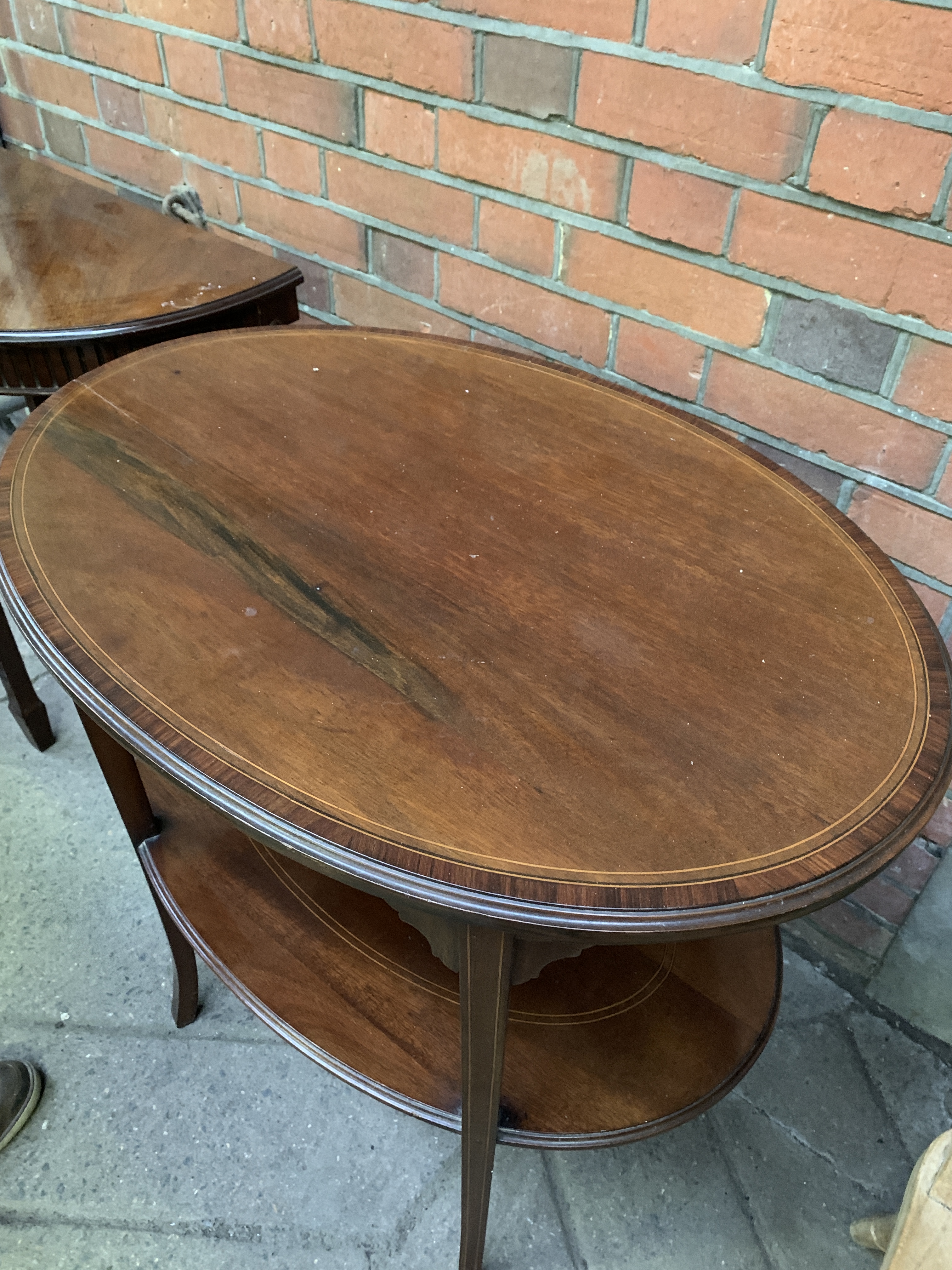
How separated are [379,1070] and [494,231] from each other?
1.28 metres

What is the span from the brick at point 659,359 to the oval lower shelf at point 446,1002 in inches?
32.1

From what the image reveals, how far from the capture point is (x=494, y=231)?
4.89 feet

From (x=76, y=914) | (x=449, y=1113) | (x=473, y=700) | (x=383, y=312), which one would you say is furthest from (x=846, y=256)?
(x=76, y=914)

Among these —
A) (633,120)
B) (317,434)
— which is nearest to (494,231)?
(633,120)

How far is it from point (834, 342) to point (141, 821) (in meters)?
1.14

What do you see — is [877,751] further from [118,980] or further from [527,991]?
[118,980]

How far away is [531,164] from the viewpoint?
1383mm

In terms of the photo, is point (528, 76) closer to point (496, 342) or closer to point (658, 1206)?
point (496, 342)

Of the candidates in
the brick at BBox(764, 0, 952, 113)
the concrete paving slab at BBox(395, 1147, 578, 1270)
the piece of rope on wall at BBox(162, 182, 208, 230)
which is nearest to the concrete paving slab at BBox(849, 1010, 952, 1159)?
the concrete paving slab at BBox(395, 1147, 578, 1270)

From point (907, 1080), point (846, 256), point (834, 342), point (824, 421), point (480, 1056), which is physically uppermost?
point (846, 256)

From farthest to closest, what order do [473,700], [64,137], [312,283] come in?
[64,137]
[312,283]
[473,700]

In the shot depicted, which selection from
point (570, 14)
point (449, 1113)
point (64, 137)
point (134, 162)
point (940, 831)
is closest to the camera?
point (449, 1113)

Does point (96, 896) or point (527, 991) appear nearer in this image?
point (527, 991)

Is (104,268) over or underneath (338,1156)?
over
